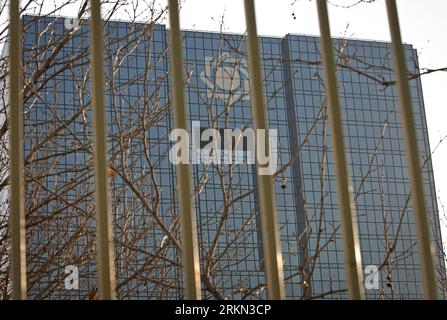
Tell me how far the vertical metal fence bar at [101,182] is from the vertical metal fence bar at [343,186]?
9.2 inches

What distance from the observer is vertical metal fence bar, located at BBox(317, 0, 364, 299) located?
0.77m

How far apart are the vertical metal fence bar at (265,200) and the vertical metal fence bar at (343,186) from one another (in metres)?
0.07

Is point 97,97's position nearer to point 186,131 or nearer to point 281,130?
point 186,131

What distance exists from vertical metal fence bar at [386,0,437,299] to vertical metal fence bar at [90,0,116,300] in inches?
12.7

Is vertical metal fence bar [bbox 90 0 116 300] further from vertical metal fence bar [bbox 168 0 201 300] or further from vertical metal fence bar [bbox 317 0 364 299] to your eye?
vertical metal fence bar [bbox 317 0 364 299]

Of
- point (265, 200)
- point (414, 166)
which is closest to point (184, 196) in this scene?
point (265, 200)

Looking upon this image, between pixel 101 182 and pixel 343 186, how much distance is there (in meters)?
0.25

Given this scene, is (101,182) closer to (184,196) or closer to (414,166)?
(184,196)

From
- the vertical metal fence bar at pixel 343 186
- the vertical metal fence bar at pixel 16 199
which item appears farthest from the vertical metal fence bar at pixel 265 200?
the vertical metal fence bar at pixel 16 199

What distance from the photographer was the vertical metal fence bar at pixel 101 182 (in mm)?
735

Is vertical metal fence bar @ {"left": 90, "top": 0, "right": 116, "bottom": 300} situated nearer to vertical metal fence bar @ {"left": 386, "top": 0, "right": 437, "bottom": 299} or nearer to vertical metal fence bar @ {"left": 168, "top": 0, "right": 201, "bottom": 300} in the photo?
vertical metal fence bar @ {"left": 168, "top": 0, "right": 201, "bottom": 300}

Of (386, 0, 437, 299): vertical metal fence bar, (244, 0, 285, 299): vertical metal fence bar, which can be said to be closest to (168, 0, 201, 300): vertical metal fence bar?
(244, 0, 285, 299): vertical metal fence bar

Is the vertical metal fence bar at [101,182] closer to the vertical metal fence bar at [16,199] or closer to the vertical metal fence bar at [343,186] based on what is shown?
the vertical metal fence bar at [16,199]

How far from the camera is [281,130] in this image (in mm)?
29922
